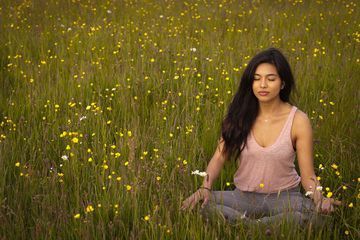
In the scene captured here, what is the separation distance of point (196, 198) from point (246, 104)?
783mm

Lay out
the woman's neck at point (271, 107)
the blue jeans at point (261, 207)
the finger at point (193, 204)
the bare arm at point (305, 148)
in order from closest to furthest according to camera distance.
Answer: the blue jeans at point (261, 207), the finger at point (193, 204), the bare arm at point (305, 148), the woman's neck at point (271, 107)

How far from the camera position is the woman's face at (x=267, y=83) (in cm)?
303

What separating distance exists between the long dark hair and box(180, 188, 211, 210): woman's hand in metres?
0.38

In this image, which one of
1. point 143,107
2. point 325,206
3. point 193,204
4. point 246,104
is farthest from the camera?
point 143,107

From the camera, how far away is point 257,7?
8508 mm

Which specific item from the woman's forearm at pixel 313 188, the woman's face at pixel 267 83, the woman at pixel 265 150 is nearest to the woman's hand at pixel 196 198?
the woman at pixel 265 150

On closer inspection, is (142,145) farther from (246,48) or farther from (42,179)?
(246,48)

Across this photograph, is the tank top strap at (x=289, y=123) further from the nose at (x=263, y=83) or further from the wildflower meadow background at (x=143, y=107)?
the wildflower meadow background at (x=143, y=107)

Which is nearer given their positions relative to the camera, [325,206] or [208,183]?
[325,206]

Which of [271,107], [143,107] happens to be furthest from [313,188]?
[143,107]

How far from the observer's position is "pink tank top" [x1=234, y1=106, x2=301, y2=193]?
2963 millimetres

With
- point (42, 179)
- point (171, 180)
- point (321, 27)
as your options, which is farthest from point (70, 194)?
point (321, 27)

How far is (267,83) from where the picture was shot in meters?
3.04

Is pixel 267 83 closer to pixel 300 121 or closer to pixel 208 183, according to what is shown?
pixel 300 121
